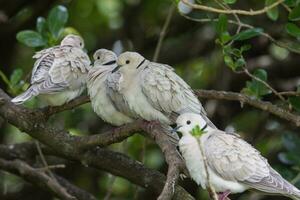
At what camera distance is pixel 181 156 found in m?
4.29

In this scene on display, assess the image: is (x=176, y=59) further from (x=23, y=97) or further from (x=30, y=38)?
(x=23, y=97)

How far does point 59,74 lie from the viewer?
16.7ft

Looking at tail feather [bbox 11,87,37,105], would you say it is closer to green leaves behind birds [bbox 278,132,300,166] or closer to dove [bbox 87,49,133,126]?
dove [bbox 87,49,133,126]

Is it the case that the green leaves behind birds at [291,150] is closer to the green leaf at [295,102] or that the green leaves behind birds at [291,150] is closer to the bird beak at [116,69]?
the green leaf at [295,102]

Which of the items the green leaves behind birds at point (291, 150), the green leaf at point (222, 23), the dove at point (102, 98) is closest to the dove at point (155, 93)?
the dove at point (102, 98)

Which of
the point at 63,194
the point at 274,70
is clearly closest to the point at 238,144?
the point at 63,194

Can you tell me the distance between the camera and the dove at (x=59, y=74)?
495cm

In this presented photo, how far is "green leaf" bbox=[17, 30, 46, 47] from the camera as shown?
5539 mm

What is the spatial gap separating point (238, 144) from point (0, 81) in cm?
313

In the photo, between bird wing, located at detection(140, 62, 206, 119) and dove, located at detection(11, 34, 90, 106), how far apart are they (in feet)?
1.62

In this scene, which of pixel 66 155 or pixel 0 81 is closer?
pixel 66 155

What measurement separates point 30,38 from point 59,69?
54 centimetres

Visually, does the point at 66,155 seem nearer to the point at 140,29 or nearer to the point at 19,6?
the point at 19,6

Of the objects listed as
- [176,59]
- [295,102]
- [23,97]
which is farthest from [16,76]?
[176,59]
